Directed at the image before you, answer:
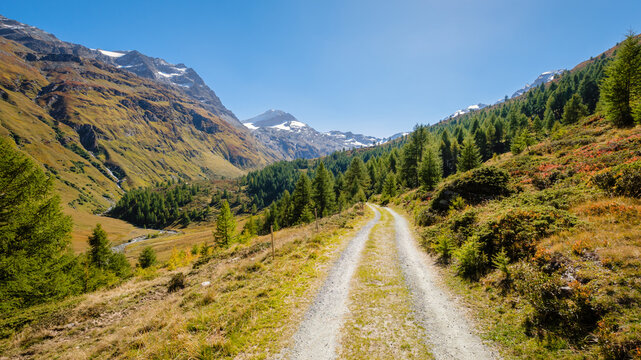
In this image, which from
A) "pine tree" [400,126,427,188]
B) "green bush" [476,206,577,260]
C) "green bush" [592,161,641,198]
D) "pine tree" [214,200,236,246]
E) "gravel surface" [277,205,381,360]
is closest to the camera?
"gravel surface" [277,205,381,360]

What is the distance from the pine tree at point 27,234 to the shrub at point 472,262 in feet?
85.6

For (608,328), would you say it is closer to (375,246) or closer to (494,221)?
(494,221)

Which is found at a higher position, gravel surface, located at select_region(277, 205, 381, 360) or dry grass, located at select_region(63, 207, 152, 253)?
dry grass, located at select_region(63, 207, 152, 253)

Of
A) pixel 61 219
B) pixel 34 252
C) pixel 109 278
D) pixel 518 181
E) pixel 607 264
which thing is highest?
pixel 61 219

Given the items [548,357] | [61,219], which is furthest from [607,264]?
[61,219]

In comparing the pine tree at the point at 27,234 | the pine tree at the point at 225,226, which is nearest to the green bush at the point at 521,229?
the pine tree at the point at 27,234

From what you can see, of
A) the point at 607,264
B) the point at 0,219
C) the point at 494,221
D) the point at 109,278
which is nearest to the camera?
the point at 607,264

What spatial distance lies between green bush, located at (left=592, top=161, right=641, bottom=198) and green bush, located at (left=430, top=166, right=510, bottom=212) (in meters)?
7.01

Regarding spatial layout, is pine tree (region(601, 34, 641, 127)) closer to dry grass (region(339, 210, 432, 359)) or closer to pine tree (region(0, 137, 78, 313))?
dry grass (region(339, 210, 432, 359))

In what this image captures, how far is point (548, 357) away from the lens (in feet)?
18.3

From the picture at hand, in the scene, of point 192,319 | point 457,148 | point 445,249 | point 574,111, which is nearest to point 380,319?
point 192,319

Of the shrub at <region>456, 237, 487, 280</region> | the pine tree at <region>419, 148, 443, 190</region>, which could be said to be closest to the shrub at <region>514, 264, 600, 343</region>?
the shrub at <region>456, 237, 487, 280</region>

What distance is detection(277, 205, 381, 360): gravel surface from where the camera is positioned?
22.3ft

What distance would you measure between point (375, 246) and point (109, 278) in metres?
33.8
